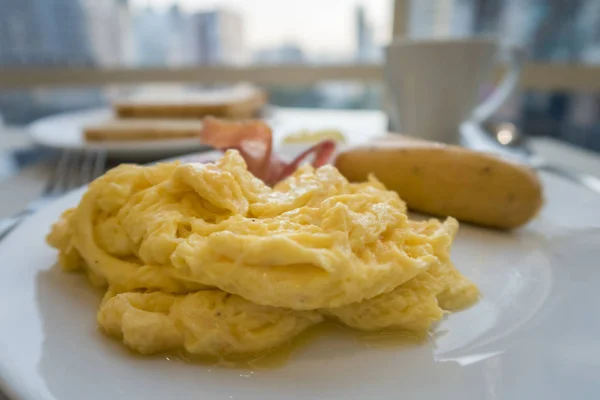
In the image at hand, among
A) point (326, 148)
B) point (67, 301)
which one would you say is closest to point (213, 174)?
point (67, 301)

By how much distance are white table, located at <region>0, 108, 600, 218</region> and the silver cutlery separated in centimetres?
11

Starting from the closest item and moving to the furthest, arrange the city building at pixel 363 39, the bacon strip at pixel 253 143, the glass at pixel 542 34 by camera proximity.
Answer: the bacon strip at pixel 253 143 < the glass at pixel 542 34 < the city building at pixel 363 39

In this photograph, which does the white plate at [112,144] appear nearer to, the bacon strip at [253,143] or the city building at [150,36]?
the bacon strip at [253,143]

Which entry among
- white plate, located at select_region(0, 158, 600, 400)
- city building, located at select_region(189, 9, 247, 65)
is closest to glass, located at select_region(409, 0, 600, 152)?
city building, located at select_region(189, 9, 247, 65)

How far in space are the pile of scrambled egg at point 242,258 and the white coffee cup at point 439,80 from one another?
4.19 ft

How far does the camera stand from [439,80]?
1959mm

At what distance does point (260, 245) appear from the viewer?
0.62 meters

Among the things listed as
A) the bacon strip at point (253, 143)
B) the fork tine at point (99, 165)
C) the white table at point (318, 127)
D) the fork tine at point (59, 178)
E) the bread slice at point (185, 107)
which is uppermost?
the bacon strip at point (253, 143)

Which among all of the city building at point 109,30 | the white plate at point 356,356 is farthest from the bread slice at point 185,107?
the white plate at point 356,356

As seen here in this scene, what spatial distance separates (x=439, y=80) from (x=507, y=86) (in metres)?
0.48

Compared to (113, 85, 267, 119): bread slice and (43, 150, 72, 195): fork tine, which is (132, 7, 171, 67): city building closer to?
(113, 85, 267, 119): bread slice

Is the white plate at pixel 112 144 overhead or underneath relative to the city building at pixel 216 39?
underneath

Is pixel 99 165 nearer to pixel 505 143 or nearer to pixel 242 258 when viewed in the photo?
pixel 242 258

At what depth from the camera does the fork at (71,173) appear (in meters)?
1.42
